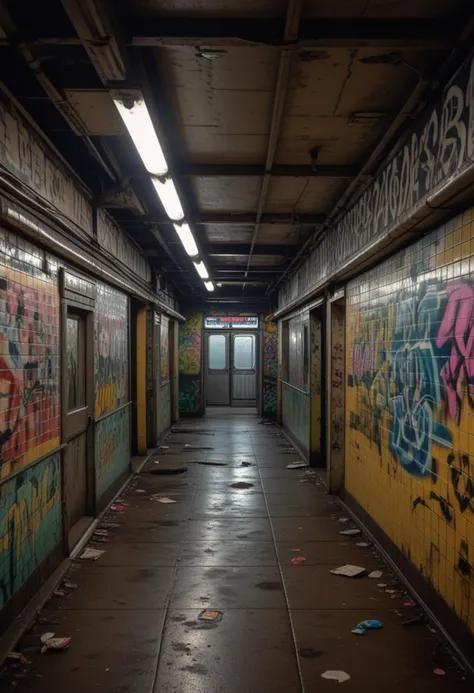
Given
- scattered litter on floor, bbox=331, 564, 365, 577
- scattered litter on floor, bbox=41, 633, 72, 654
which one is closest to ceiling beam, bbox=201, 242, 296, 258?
scattered litter on floor, bbox=331, 564, 365, 577

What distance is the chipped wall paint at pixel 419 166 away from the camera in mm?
3184

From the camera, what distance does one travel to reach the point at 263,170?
5508mm

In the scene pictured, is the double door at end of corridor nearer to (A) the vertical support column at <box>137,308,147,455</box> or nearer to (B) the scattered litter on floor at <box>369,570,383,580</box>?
(A) the vertical support column at <box>137,308,147,455</box>

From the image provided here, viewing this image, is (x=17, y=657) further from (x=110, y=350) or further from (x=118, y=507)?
(x=110, y=350)

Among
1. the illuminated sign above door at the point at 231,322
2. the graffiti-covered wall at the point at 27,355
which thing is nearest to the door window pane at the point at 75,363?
the graffiti-covered wall at the point at 27,355

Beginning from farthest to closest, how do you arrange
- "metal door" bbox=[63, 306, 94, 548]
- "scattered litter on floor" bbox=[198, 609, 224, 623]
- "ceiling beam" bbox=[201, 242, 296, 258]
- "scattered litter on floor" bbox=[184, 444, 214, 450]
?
1. "scattered litter on floor" bbox=[184, 444, 214, 450]
2. "ceiling beam" bbox=[201, 242, 296, 258]
3. "metal door" bbox=[63, 306, 94, 548]
4. "scattered litter on floor" bbox=[198, 609, 224, 623]

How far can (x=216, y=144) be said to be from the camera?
497 centimetres

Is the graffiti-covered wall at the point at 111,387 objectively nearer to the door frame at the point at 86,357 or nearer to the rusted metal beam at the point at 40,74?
the door frame at the point at 86,357

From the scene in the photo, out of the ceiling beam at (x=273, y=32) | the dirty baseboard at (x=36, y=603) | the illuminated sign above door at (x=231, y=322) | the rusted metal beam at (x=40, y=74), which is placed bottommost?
the dirty baseboard at (x=36, y=603)

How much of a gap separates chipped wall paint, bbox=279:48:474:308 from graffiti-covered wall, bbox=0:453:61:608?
3197mm

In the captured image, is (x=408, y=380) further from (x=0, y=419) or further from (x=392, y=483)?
(x=0, y=419)

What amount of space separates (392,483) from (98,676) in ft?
9.13

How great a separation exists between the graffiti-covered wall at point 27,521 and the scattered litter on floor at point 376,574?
261cm

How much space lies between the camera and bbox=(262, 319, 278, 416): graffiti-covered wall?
1683cm
